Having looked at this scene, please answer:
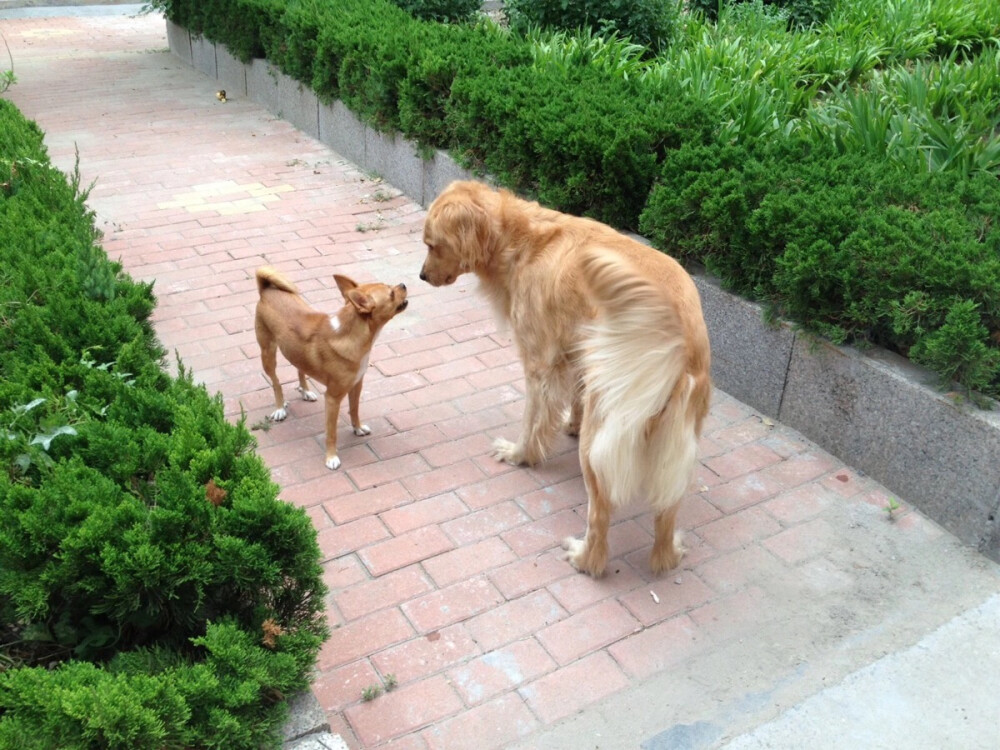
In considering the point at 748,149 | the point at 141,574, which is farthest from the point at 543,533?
the point at 748,149

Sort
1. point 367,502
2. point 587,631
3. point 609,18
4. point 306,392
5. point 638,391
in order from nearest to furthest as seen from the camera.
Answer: point 638,391 < point 587,631 < point 367,502 < point 306,392 < point 609,18

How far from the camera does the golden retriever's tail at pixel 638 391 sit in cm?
300

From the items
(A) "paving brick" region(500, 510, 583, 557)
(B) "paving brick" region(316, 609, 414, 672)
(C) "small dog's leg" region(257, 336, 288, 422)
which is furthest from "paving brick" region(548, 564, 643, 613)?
(C) "small dog's leg" region(257, 336, 288, 422)

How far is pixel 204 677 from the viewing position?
2.25 meters

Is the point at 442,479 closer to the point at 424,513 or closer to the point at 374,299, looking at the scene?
the point at 424,513

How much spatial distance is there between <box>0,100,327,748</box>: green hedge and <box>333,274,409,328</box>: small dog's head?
108 cm

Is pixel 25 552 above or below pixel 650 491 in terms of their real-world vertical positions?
above

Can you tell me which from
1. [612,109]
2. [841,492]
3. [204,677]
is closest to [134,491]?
[204,677]

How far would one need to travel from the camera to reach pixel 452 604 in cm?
357

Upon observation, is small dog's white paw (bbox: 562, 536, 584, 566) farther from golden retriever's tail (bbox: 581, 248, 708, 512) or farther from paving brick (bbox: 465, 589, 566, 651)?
golden retriever's tail (bbox: 581, 248, 708, 512)

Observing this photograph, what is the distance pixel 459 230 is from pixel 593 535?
1.53m

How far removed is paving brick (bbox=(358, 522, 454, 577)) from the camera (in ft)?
12.4

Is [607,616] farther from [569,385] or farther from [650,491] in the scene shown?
[569,385]

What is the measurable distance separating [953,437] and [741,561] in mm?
1078
